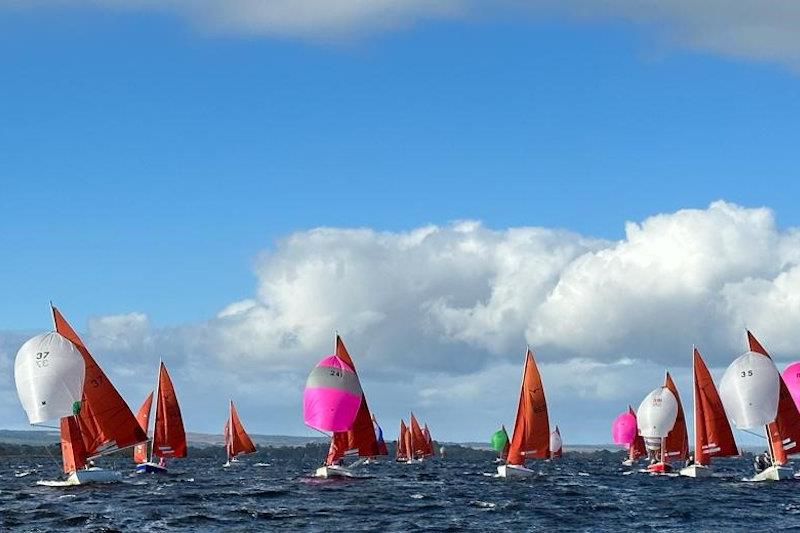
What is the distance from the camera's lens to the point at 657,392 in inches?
4584

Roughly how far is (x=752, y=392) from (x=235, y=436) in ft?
254

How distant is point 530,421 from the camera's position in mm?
88625

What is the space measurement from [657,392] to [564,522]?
6037 cm

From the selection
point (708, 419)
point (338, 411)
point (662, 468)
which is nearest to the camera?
point (338, 411)

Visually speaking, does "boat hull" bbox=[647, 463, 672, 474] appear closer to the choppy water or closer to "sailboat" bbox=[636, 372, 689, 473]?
"sailboat" bbox=[636, 372, 689, 473]

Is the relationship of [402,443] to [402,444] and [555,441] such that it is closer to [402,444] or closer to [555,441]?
[402,444]

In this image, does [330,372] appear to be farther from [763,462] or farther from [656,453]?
[656,453]

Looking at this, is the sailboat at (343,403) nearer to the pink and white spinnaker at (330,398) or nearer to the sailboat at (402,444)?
the pink and white spinnaker at (330,398)

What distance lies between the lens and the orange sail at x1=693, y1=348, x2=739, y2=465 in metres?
96.6

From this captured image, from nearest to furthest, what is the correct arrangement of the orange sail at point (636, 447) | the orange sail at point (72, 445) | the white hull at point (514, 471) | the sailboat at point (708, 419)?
the orange sail at point (72, 445) < the white hull at point (514, 471) < the sailboat at point (708, 419) < the orange sail at point (636, 447)

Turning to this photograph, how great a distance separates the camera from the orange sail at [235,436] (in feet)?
474

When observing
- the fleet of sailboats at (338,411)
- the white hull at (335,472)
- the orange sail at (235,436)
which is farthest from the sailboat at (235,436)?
the white hull at (335,472)

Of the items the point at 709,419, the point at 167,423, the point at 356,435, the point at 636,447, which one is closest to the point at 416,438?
the point at 636,447

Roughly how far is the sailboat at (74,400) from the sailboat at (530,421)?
26.4 m
